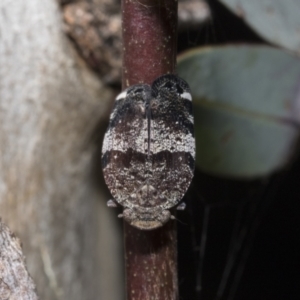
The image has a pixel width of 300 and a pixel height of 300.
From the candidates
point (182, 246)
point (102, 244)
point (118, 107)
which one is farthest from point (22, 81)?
point (182, 246)

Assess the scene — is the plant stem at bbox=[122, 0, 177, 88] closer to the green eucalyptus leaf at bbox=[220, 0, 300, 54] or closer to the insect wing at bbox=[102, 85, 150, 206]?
the insect wing at bbox=[102, 85, 150, 206]

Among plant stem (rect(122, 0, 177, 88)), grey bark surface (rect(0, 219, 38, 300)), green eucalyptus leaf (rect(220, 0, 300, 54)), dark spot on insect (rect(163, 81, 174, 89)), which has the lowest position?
grey bark surface (rect(0, 219, 38, 300))

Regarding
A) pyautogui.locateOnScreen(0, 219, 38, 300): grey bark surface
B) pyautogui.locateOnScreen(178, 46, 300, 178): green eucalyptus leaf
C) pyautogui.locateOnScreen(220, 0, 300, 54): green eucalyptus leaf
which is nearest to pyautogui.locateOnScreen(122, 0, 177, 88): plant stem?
pyautogui.locateOnScreen(0, 219, 38, 300): grey bark surface

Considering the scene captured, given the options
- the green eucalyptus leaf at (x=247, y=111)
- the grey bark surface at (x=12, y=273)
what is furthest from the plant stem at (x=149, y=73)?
the green eucalyptus leaf at (x=247, y=111)

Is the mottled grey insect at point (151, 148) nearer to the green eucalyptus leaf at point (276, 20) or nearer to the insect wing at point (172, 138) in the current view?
the insect wing at point (172, 138)

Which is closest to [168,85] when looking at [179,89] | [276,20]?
[179,89]

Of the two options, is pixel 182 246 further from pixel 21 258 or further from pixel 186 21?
pixel 21 258
